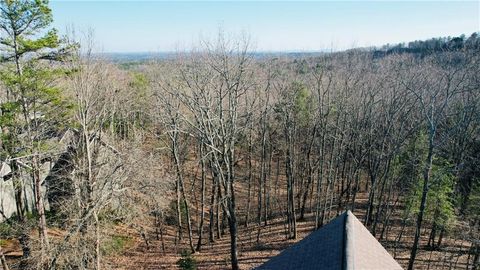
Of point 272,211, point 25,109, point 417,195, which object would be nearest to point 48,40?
point 25,109

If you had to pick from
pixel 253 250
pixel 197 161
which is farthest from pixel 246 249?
pixel 197 161

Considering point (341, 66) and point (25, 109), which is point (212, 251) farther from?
point (341, 66)

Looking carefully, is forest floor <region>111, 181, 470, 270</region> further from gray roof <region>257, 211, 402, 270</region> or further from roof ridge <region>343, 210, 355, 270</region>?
roof ridge <region>343, 210, 355, 270</region>

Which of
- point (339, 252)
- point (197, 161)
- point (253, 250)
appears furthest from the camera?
point (197, 161)

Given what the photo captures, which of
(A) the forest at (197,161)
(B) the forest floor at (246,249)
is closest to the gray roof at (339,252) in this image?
(A) the forest at (197,161)

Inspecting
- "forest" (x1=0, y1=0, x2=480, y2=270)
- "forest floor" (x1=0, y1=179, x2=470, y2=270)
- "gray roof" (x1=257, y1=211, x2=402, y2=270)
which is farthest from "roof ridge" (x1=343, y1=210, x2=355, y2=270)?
"forest floor" (x1=0, y1=179, x2=470, y2=270)

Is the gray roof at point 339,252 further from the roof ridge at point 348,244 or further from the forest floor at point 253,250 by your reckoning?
the forest floor at point 253,250

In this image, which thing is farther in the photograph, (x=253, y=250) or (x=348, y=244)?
(x=253, y=250)

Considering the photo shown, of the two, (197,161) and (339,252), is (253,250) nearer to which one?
(197,161)
